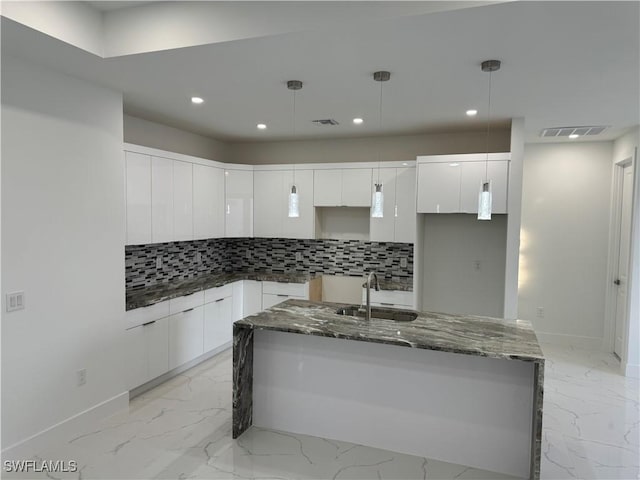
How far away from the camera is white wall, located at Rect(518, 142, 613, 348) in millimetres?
5441

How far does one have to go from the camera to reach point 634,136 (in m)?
4.59

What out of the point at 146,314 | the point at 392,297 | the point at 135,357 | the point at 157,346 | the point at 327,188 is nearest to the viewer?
the point at 135,357

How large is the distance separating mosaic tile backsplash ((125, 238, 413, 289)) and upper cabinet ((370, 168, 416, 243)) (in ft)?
1.23

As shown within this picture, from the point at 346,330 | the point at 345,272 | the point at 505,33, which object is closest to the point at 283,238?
the point at 345,272

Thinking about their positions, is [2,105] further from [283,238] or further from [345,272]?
[345,272]

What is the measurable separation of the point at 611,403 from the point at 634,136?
9.08ft

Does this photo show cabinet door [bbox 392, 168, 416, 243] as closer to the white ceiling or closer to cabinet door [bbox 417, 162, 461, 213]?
cabinet door [bbox 417, 162, 461, 213]

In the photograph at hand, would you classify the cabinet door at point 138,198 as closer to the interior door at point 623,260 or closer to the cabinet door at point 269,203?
the cabinet door at point 269,203

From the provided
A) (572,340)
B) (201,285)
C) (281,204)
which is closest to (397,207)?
(281,204)

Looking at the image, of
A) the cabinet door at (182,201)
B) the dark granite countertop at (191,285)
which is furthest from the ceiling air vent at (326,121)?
the dark granite countertop at (191,285)

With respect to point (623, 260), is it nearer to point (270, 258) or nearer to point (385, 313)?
point (385, 313)

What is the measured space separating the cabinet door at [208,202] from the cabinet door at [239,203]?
0.32ft

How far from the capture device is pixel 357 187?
514 centimetres

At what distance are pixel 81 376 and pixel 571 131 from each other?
5326mm
